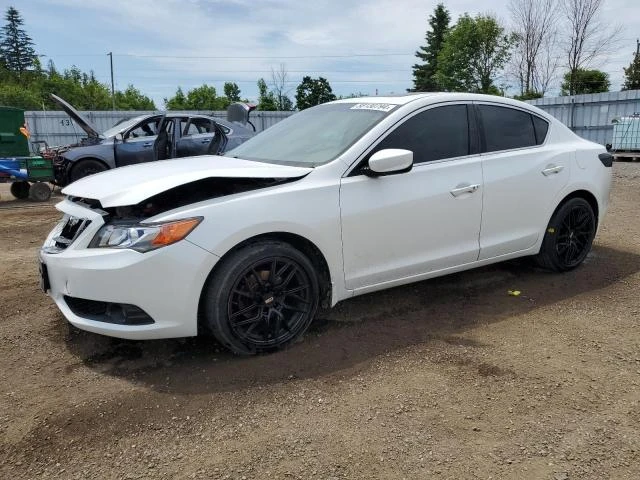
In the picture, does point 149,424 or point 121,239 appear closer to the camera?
point 149,424

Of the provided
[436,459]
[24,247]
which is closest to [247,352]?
[436,459]

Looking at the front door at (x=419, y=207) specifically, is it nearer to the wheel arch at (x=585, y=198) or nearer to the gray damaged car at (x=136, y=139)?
the wheel arch at (x=585, y=198)

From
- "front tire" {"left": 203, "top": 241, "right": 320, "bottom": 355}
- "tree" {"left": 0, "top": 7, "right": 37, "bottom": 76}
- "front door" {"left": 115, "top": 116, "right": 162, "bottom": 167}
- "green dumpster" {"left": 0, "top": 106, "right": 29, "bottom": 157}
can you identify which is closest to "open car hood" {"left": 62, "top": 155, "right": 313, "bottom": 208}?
"front tire" {"left": 203, "top": 241, "right": 320, "bottom": 355}

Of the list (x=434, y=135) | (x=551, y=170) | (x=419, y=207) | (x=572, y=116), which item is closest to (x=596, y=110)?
(x=572, y=116)

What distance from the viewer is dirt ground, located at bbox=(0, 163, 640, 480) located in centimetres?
232

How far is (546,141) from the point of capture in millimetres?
4629

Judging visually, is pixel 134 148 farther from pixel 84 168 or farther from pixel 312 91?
pixel 312 91

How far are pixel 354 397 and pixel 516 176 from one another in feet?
7.98

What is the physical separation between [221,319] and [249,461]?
95 centimetres

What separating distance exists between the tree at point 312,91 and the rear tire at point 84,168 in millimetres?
40001

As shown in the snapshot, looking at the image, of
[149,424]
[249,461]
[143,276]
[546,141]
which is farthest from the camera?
[546,141]

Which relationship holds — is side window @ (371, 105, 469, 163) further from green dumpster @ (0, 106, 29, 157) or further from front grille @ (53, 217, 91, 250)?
green dumpster @ (0, 106, 29, 157)

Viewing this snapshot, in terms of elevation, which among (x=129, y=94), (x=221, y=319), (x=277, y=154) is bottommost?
(x=221, y=319)

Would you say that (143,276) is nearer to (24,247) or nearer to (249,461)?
(249,461)
